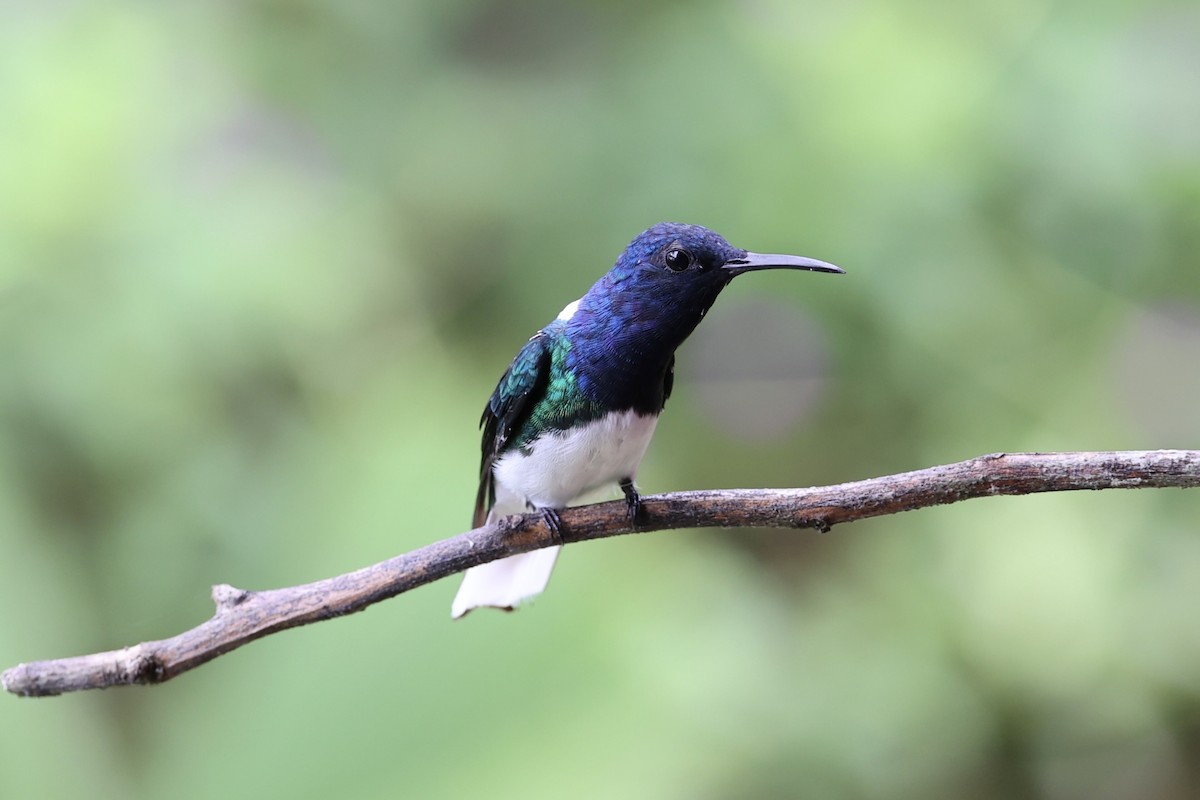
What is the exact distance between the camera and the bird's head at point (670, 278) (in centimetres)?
187

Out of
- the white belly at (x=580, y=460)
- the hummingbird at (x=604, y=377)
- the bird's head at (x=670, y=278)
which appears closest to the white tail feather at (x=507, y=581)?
the hummingbird at (x=604, y=377)

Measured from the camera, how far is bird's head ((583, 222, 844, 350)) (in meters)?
1.87

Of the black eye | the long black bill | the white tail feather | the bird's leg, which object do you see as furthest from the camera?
the white tail feather

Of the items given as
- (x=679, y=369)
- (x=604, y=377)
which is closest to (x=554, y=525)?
(x=604, y=377)

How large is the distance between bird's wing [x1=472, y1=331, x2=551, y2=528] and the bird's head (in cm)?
16

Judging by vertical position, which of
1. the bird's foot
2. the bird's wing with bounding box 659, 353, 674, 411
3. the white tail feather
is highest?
the bird's wing with bounding box 659, 353, 674, 411

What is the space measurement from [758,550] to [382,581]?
1844 millimetres

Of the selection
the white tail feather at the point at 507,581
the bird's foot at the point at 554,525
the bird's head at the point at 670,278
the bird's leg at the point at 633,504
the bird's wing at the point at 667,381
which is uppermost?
the bird's head at the point at 670,278

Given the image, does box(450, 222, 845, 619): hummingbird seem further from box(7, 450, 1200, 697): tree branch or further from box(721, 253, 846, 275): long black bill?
box(7, 450, 1200, 697): tree branch

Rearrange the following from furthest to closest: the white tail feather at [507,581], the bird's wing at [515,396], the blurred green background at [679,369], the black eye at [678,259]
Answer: the blurred green background at [679,369] < the white tail feather at [507,581] < the bird's wing at [515,396] < the black eye at [678,259]

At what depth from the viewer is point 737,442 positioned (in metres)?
3.38

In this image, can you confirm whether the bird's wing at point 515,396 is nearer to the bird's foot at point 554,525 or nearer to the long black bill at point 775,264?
the bird's foot at point 554,525

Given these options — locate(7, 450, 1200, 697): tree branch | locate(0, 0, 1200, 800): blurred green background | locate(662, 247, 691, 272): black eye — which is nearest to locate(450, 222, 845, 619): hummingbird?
locate(662, 247, 691, 272): black eye

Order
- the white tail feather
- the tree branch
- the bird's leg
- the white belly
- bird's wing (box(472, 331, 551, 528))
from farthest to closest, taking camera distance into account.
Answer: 1. the white tail feather
2. bird's wing (box(472, 331, 551, 528))
3. the white belly
4. the bird's leg
5. the tree branch
